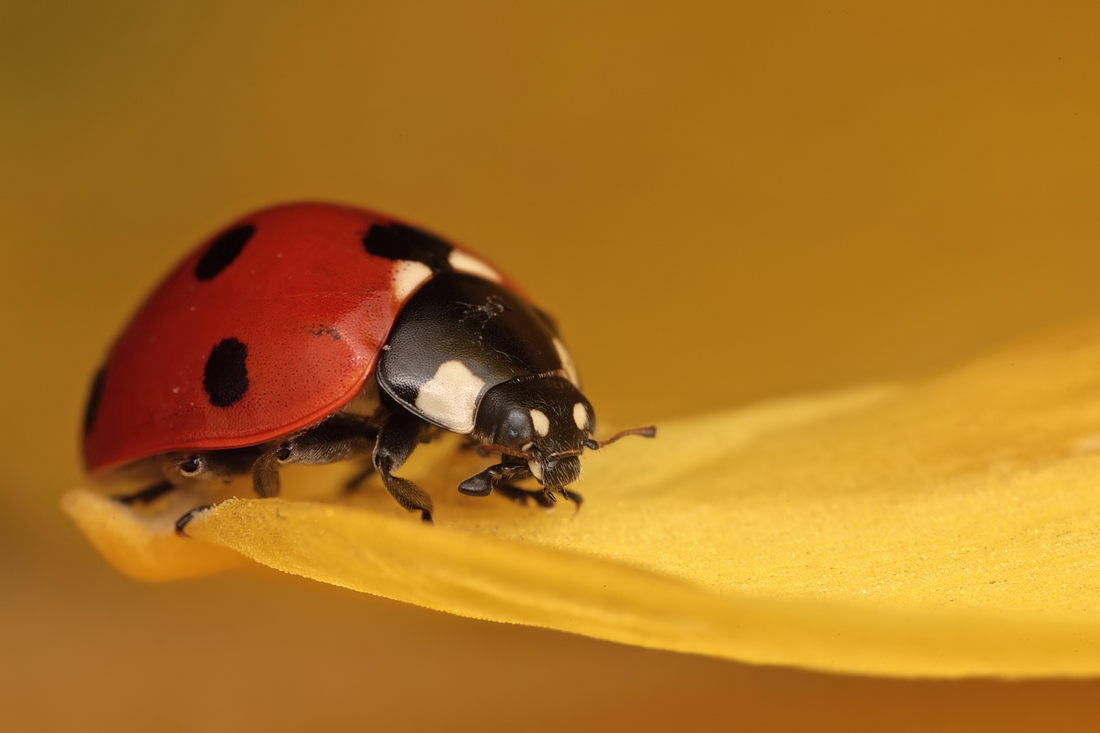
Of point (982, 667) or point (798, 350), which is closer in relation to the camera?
point (982, 667)

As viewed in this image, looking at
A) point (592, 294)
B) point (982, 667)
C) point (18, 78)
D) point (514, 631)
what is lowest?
point (982, 667)

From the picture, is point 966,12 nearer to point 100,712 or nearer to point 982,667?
point 982,667

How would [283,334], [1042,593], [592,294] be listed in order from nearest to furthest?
[1042,593] < [283,334] < [592,294]

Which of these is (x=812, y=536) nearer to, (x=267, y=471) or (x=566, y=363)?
(x=566, y=363)

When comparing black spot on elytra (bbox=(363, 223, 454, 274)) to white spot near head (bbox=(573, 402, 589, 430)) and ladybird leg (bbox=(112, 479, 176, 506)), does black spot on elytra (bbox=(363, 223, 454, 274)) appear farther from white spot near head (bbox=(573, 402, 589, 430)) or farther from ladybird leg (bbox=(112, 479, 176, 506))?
ladybird leg (bbox=(112, 479, 176, 506))

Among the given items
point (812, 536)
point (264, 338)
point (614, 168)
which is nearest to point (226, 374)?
point (264, 338)

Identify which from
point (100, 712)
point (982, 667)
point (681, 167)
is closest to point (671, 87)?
point (681, 167)
